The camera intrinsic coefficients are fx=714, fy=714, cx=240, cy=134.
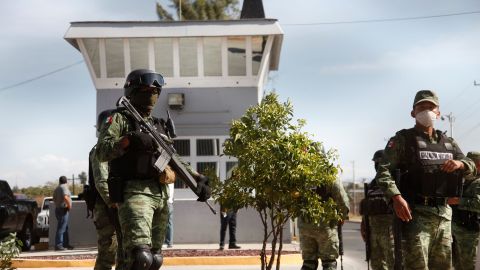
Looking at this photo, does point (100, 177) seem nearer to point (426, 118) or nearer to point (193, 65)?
point (426, 118)

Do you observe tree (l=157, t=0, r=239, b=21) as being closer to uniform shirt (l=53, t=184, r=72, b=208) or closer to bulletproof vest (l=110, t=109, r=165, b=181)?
uniform shirt (l=53, t=184, r=72, b=208)

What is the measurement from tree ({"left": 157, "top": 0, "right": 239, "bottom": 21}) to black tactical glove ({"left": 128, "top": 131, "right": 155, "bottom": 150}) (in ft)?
107

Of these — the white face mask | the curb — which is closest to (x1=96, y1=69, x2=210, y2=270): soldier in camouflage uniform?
the white face mask

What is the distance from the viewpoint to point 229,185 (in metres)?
7.43

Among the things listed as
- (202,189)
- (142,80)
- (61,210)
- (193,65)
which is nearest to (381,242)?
(202,189)

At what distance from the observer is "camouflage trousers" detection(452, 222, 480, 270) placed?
796 centimetres

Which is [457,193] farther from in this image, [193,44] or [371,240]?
[193,44]

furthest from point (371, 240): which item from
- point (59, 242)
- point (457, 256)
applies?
point (59, 242)

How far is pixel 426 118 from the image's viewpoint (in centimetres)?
623

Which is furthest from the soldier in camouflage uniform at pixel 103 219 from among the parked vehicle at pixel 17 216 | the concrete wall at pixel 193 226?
the parked vehicle at pixel 17 216

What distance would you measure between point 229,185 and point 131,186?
1.89 m

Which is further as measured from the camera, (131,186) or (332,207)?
(332,207)

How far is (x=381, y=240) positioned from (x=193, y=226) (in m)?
8.79

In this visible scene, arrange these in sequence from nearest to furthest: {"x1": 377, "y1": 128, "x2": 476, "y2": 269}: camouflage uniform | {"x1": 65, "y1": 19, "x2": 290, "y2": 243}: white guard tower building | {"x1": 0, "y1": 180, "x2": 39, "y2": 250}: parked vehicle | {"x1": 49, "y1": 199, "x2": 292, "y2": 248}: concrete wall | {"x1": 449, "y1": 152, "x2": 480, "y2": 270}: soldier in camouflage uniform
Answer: {"x1": 377, "y1": 128, "x2": 476, "y2": 269}: camouflage uniform < {"x1": 449, "y1": 152, "x2": 480, "y2": 270}: soldier in camouflage uniform < {"x1": 0, "y1": 180, "x2": 39, "y2": 250}: parked vehicle < {"x1": 49, "y1": 199, "x2": 292, "y2": 248}: concrete wall < {"x1": 65, "y1": 19, "x2": 290, "y2": 243}: white guard tower building
